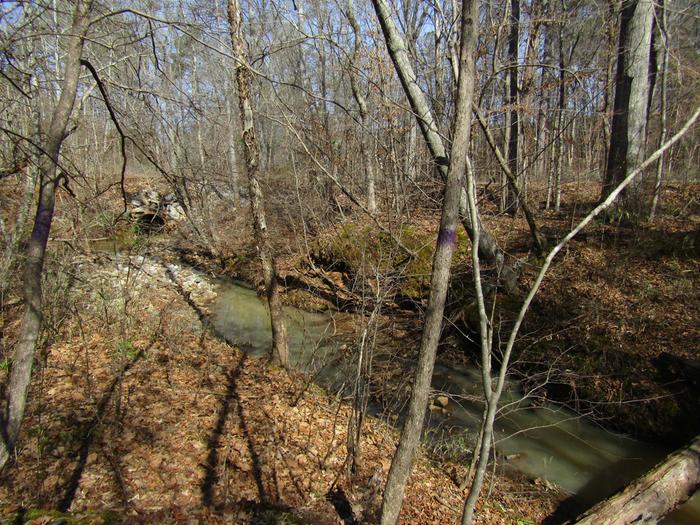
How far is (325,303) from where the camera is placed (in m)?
10.3

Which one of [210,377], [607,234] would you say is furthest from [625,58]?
[210,377]

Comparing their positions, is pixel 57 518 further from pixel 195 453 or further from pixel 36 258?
pixel 195 453

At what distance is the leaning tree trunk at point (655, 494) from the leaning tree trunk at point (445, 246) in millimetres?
2384

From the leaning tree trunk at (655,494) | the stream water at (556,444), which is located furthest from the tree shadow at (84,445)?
the leaning tree trunk at (655,494)

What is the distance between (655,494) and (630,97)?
7935 mm

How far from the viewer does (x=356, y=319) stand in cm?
704

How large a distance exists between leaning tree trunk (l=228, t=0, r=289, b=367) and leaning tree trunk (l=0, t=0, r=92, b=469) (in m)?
2.42

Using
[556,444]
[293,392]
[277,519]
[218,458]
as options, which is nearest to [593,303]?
[556,444]

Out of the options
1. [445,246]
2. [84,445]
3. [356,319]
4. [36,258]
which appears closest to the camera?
[445,246]

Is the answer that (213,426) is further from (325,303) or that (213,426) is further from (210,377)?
(325,303)

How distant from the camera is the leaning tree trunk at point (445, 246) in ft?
6.77

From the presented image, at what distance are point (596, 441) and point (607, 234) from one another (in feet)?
16.6

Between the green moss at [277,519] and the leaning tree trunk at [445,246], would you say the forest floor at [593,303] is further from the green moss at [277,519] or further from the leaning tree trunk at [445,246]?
the green moss at [277,519]

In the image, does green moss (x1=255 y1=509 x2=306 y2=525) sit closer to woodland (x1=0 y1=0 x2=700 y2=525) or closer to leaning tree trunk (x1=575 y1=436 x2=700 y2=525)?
woodland (x1=0 y1=0 x2=700 y2=525)
